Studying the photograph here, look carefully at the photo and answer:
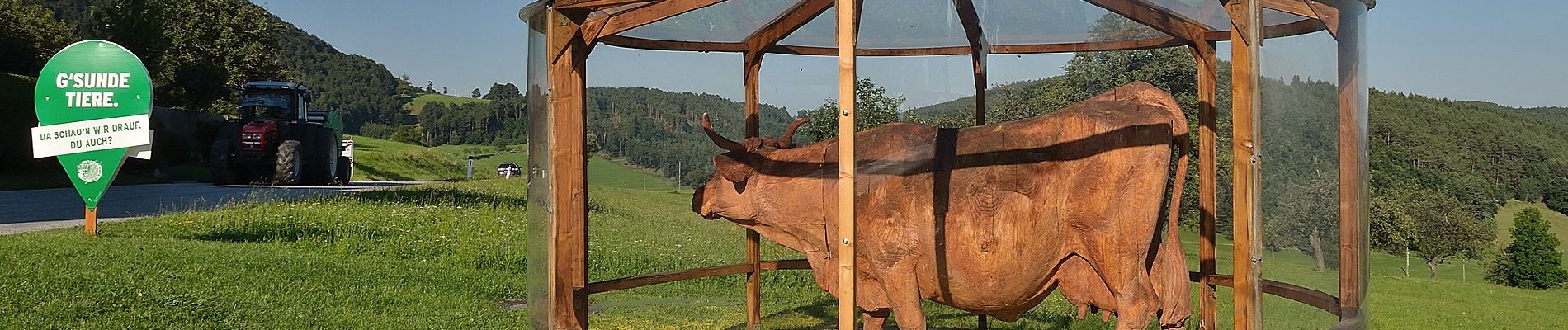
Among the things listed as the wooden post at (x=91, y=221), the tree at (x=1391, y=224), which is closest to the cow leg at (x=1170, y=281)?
the wooden post at (x=91, y=221)

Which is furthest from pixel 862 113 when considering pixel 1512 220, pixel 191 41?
pixel 191 41

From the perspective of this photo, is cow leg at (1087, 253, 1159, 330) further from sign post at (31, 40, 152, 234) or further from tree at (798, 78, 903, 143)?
sign post at (31, 40, 152, 234)

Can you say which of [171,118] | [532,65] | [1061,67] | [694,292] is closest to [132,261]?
[694,292]

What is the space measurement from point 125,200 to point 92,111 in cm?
1114

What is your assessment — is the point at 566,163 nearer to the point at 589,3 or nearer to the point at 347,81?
the point at 589,3

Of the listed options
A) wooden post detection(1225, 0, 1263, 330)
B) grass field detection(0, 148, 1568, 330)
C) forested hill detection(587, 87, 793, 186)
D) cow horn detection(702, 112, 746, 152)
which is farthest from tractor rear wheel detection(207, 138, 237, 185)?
wooden post detection(1225, 0, 1263, 330)

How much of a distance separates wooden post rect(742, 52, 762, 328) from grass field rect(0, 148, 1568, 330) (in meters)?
0.12

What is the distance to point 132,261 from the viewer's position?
1199cm

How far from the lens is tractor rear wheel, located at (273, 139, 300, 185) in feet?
77.3

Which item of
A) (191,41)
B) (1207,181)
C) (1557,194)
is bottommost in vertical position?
(1557,194)

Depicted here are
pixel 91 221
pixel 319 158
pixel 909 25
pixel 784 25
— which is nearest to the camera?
pixel 909 25

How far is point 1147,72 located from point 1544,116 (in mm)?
44427

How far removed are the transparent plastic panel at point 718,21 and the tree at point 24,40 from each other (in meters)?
35.5

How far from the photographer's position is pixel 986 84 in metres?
6.77
